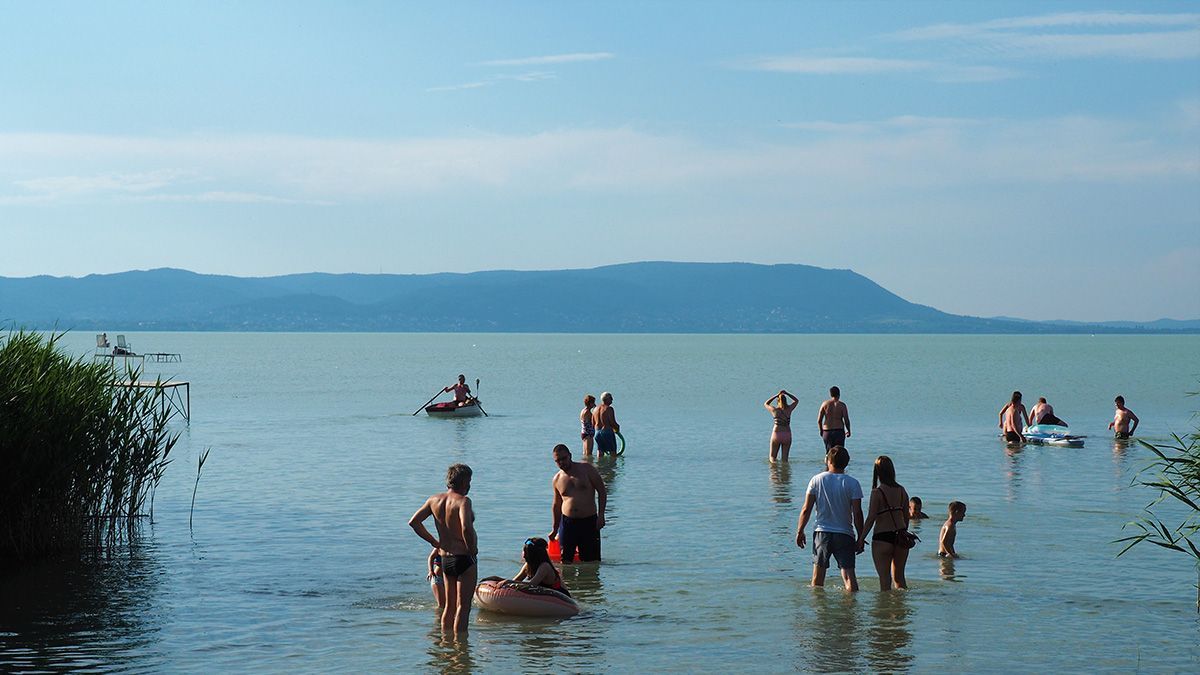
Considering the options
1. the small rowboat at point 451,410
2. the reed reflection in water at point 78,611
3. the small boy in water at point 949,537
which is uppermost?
the small rowboat at point 451,410

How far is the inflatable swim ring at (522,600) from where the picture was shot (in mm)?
13938

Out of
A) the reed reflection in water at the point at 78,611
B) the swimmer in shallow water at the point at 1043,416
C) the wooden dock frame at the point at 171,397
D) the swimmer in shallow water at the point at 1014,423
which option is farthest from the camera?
the swimmer in shallow water at the point at 1043,416

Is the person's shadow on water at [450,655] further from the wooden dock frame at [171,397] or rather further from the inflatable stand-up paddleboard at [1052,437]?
the inflatable stand-up paddleboard at [1052,437]

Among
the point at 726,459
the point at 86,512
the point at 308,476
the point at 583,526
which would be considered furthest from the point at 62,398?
the point at 726,459

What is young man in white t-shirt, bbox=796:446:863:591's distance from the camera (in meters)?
13.3

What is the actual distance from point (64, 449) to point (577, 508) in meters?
6.66

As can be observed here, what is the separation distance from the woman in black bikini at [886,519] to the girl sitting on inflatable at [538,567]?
323 centimetres

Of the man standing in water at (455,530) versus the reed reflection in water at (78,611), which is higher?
the man standing in water at (455,530)

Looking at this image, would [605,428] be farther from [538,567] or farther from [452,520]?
[452,520]

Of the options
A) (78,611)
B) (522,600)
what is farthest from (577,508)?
(78,611)

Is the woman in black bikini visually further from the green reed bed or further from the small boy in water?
the green reed bed

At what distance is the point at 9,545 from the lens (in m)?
16.8

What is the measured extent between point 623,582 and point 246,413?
4067 centimetres

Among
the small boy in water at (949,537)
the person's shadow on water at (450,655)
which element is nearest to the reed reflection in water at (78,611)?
the person's shadow on water at (450,655)
